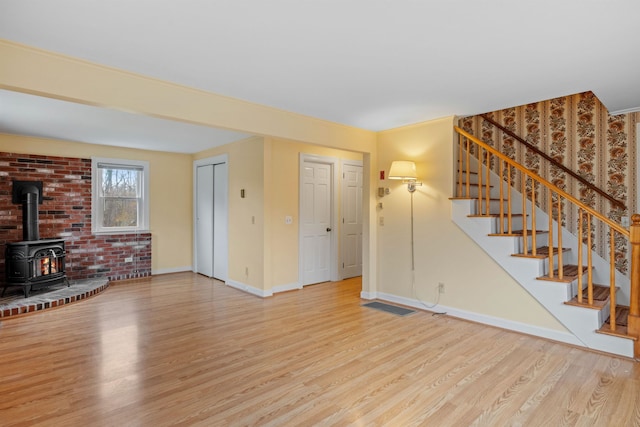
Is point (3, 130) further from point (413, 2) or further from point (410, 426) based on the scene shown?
point (410, 426)

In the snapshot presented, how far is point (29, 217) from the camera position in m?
4.97

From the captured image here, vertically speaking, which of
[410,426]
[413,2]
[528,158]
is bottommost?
[410,426]

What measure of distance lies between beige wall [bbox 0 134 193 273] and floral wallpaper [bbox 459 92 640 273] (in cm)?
568

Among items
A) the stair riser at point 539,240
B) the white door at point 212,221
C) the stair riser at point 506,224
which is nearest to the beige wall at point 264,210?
the white door at point 212,221

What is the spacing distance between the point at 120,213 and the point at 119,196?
0.99 ft

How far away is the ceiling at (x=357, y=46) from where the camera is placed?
1978 mm

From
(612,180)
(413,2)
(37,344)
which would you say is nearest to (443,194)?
(612,180)

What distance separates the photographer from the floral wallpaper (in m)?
3.91

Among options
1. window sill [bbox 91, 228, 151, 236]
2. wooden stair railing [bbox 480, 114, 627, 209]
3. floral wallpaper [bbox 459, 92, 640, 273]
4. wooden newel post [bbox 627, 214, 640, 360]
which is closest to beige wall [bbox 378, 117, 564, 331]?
wooden newel post [bbox 627, 214, 640, 360]

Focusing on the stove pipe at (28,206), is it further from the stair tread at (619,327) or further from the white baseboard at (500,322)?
the stair tread at (619,327)

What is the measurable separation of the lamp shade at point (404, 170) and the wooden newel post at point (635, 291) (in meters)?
2.11

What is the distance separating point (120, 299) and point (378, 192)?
3936mm

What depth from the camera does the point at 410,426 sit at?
2104 millimetres

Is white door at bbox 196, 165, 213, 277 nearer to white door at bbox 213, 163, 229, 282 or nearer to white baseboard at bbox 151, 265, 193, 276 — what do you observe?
white door at bbox 213, 163, 229, 282
